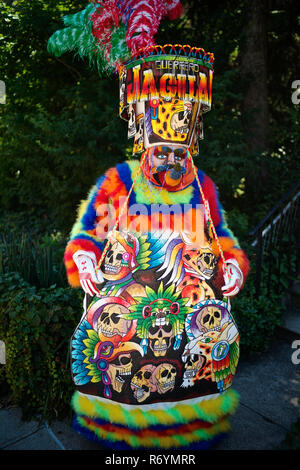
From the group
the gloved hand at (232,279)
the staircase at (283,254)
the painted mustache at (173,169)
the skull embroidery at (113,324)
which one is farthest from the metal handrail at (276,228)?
the skull embroidery at (113,324)

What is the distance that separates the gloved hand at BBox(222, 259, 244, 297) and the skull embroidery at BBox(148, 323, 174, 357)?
422mm

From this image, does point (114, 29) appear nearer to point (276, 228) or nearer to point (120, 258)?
point (120, 258)

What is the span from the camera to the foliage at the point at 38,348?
2.44m

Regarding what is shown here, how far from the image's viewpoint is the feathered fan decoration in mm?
1988

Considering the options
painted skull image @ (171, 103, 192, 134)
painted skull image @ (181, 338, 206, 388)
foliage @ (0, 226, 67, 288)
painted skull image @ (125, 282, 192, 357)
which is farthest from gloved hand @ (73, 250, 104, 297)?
foliage @ (0, 226, 67, 288)

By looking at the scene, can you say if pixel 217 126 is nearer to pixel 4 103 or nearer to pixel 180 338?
pixel 4 103

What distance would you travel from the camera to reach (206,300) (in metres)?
1.94

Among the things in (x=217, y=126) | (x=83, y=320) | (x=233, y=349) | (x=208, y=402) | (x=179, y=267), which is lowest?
(x=208, y=402)

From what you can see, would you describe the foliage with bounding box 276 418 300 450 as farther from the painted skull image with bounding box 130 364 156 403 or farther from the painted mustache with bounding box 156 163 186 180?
the painted mustache with bounding box 156 163 186 180

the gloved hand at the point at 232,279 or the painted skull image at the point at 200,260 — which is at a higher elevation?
the painted skull image at the point at 200,260

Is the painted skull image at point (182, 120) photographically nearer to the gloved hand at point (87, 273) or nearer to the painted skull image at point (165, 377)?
the gloved hand at point (87, 273)

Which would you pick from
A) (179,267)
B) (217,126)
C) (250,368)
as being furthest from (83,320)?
(217,126)

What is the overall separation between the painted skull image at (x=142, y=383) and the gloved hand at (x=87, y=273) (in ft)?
1.58

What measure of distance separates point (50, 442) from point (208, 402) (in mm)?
1121
